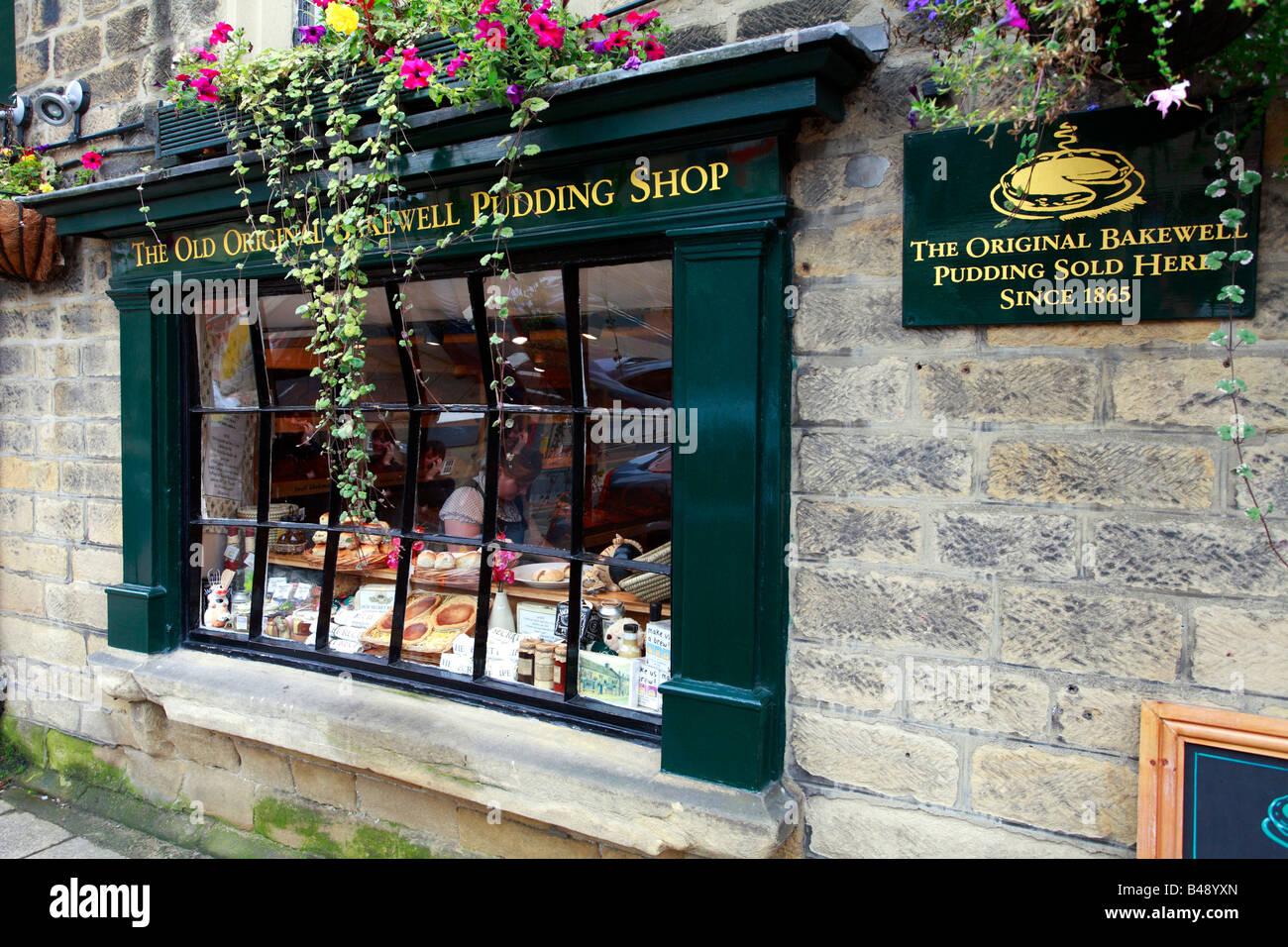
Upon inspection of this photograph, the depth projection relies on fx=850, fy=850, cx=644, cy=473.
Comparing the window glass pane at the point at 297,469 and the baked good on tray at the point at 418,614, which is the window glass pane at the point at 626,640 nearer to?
the baked good on tray at the point at 418,614

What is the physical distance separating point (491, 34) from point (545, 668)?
7.12 ft

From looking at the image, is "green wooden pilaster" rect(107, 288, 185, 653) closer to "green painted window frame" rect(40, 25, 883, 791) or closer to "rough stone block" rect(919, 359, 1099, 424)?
"green painted window frame" rect(40, 25, 883, 791)

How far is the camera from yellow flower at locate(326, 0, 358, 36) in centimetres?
300

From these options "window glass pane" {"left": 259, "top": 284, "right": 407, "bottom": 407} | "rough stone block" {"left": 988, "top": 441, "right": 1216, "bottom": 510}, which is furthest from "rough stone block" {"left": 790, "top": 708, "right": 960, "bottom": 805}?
"window glass pane" {"left": 259, "top": 284, "right": 407, "bottom": 407}

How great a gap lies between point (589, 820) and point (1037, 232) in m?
2.20

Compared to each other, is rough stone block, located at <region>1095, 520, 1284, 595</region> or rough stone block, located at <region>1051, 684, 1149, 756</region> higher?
rough stone block, located at <region>1095, 520, 1284, 595</region>

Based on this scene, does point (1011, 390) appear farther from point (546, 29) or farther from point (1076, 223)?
point (546, 29)

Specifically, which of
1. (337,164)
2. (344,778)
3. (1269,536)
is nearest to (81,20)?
(337,164)

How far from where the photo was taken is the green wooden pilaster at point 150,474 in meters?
3.91

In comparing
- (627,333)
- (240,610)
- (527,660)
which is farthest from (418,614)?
(627,333)

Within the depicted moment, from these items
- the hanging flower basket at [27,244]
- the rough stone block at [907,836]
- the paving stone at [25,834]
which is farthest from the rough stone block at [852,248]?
the paving stone at [25,834]

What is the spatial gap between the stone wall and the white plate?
3.38ft

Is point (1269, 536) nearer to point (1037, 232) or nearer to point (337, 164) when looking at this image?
point (1037, 232)

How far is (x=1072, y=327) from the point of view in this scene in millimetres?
2252
